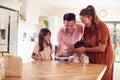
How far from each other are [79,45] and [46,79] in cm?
128

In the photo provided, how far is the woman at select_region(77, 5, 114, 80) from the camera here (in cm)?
221

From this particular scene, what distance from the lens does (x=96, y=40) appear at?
2.26m

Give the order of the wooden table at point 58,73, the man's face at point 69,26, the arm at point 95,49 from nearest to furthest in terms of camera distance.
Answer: the wooden table at point 58,73, the arm at point 95,49, the man's face at point 69,26

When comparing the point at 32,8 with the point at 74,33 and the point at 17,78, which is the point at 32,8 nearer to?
the point at 74,33

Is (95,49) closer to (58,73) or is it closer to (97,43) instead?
(97,43)

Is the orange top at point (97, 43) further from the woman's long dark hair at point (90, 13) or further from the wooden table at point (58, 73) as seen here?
the wooden table at point (58, 73)

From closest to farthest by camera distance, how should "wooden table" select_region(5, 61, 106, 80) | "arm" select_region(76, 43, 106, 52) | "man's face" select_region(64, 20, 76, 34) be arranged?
"wooden table" select_region(5, 61, 106, 80), "arm" select_region(76, 43, 106, 52), "man's face" select_region(64, 20, 76, 34)

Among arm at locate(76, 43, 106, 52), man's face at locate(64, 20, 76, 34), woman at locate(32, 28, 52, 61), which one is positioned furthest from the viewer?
woman at locate(32, 28, 52, 61)

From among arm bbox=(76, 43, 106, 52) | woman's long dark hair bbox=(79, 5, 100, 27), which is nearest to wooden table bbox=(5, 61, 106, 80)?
arm bbox=(76, 43, 106, 52)

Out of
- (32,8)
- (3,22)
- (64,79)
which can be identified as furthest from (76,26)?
(32,8)

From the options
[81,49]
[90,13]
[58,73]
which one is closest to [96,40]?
[81,49]

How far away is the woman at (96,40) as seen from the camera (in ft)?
7.26

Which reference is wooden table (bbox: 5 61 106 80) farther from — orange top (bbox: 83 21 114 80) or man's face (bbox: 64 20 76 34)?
man's face (bbox: 64 20 76 34)

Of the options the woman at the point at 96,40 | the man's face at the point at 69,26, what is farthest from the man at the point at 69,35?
the woman at the point at 96,40
